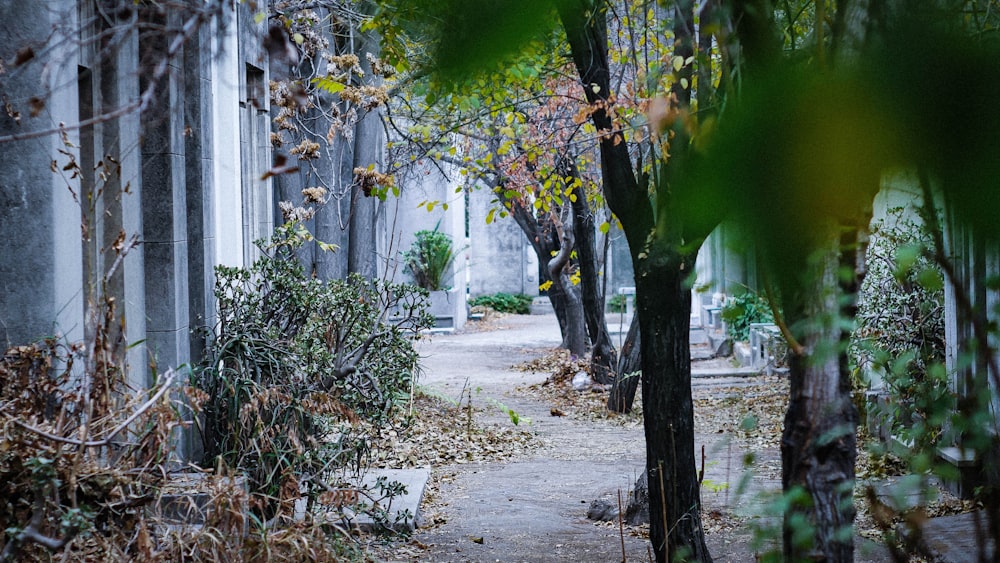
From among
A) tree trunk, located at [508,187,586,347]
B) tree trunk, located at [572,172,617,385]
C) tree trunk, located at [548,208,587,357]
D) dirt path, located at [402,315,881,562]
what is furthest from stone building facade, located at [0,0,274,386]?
tree trunk, located at [508,187,586,347]

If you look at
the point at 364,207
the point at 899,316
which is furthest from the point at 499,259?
the point at 899,316

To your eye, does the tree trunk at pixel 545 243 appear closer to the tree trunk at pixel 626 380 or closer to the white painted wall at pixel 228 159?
the tree trunk at pixel 626 380

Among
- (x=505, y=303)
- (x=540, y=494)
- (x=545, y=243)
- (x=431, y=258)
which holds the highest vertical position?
(x=431, y=258)

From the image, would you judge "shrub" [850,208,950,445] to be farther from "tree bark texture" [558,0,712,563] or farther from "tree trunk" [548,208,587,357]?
"tree trunk" [548,208,587,357]

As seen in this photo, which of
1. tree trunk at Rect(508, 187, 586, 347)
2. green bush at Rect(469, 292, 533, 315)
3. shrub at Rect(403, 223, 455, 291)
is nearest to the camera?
tree trunk at Rect(508, 187, 586, 347)

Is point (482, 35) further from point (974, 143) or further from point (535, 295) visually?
point (535, 295)

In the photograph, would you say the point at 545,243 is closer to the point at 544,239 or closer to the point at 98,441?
the point at 544,239

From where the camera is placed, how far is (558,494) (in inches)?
333

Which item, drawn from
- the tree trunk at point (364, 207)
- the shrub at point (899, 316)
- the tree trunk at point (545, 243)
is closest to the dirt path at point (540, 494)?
the tree trunk at point (545, 243)

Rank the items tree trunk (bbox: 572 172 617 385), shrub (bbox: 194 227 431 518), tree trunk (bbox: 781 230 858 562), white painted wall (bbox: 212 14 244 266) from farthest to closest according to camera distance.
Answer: tree trunk (bbox: 572 172 617 385) < white painted wall (bbox: 212 14 244 266) < shrub (bbox: 194 227 431 518) < tree trunk (bbox: 781 230 858 562)

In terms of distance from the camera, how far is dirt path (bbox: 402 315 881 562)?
6.54 meters

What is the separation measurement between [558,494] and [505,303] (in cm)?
2172

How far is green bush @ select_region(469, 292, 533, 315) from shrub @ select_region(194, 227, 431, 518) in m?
22.5

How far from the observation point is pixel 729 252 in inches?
33.1
